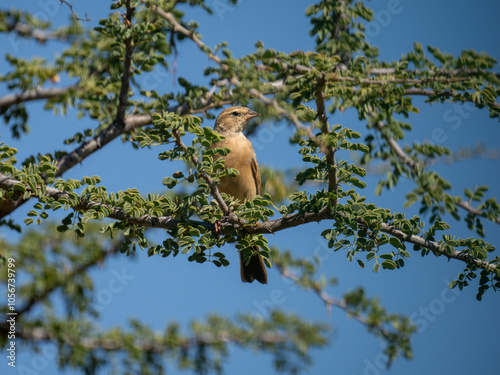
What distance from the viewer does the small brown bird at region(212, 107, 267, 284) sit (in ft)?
17.1

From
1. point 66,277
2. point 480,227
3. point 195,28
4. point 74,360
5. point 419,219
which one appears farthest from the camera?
point 66,277

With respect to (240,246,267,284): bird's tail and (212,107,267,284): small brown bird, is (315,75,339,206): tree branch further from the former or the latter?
(240,246,267,284): bird's tail

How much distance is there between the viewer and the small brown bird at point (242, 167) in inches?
205

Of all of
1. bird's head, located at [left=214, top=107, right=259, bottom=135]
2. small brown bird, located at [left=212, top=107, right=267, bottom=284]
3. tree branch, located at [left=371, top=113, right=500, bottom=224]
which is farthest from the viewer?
bird's head, located at [left=214, top=107, right=259, bottom=135]

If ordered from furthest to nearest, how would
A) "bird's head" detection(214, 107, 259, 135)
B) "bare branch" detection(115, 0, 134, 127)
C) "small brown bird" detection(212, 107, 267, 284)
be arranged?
"bird's head" detection(214, 107, 259, 135) < "small brown bird" detection(212, 107, 267, 284) < "bare branch" detection(115, 0, 134, 127)

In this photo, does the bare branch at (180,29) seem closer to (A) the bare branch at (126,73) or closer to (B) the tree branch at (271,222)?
(A) the bare branch at (126,73)

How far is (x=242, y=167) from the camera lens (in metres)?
5.33

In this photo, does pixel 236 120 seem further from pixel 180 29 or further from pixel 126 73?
pixel 180 29

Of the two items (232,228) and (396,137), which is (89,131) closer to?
(232,228)

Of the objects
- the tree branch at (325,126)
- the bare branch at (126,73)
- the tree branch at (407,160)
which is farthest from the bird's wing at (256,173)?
the tree branch at (325,126)

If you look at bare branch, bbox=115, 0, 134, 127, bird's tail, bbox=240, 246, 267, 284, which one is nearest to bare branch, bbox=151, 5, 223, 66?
bare branch, bbox=115, 0, 134, 127

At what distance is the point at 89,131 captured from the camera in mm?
4621

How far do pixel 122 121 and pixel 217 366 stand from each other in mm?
2169

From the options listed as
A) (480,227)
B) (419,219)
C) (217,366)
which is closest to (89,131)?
(217,366)
